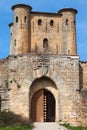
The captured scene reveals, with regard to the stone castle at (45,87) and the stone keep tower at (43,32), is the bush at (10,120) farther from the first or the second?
the stone keep tower at (43,32)

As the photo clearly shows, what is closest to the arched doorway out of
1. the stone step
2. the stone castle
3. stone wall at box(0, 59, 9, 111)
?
the stone castle

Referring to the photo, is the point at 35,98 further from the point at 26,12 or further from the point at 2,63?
the point at 26,12

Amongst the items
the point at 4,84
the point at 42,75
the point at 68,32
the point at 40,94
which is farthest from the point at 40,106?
the point at 68,32

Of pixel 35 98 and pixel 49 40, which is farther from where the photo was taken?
pixel 49 40

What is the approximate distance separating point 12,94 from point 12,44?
57.5 feet

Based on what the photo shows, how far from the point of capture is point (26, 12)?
152 feet

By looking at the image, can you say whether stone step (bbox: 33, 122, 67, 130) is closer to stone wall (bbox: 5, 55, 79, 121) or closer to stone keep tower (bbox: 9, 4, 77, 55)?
stone wall (bbox: 5, 55, 79, 121)

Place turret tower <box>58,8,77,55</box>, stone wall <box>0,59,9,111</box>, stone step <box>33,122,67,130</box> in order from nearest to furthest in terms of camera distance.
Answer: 1. stone step <box>33,122,67,130</box>
2. stone wall <box>0,59,9,111</box>
3. turret tower <box>58,8,77,55</box>

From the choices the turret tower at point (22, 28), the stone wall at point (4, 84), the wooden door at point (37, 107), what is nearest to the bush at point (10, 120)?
the stone wall at point (4, 84)

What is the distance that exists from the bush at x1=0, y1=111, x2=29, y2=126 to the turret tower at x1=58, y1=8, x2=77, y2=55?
1807 cm

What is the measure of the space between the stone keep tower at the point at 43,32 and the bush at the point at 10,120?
16.5m


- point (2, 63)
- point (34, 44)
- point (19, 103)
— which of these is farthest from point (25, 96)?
point (34, 44)

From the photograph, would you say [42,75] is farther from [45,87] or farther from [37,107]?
[37,107]

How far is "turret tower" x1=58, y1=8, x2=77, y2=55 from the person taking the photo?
155ft
